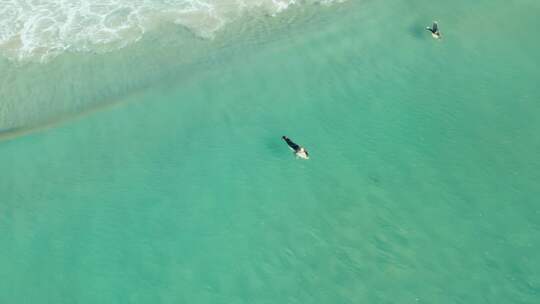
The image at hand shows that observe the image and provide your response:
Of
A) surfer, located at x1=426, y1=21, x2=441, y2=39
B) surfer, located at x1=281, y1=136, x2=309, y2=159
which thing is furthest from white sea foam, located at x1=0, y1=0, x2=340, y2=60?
surfer, located at x1=281, y1=136, x2=309, y2=159

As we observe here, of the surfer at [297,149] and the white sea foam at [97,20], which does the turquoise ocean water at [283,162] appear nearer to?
the surfer at [297,149]

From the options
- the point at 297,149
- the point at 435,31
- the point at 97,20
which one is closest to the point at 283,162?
the point at 297,149

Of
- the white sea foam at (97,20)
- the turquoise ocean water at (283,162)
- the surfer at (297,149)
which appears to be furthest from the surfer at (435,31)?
the surfer at (297,149)

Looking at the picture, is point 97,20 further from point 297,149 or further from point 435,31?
point 435,31

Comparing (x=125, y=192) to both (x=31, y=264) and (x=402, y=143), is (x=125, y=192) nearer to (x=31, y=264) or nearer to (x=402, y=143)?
(x=31, y=264)

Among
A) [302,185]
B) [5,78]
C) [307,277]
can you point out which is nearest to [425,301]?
[307,277]
